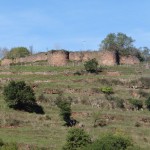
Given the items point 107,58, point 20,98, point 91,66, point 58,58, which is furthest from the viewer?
point 107,58

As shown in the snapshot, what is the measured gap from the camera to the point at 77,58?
75375 millimetres

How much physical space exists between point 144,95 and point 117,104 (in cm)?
453

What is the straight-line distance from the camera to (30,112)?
50.8 meters

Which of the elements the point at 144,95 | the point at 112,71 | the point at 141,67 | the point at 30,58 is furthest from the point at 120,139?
the point at 30,58

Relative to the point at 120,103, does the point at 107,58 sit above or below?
above

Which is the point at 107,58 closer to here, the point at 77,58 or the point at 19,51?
the point at 77,58

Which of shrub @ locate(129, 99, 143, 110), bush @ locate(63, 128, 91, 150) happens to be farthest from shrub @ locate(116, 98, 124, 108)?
bush @ locate(63, 128, 91, 150)

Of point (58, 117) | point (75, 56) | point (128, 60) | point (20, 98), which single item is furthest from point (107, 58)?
point (58, 117)

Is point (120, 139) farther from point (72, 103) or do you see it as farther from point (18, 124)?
point (72, 103)

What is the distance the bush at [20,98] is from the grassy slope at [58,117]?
2.63ft

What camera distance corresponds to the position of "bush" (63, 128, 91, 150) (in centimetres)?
4053

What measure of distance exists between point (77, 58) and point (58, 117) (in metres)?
26.3

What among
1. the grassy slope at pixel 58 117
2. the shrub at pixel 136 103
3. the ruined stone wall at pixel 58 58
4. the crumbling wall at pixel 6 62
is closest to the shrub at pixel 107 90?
the grassy slope at pixel 58 117

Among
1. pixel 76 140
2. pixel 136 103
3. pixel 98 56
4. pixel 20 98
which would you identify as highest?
pixel 98 56
